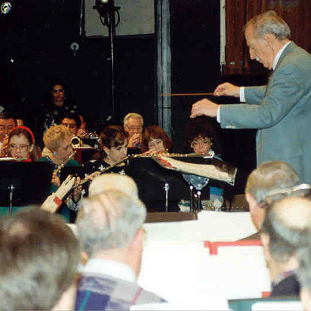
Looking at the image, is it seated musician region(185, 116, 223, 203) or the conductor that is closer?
the conductor

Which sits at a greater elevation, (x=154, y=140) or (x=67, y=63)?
(x=67, y=63)

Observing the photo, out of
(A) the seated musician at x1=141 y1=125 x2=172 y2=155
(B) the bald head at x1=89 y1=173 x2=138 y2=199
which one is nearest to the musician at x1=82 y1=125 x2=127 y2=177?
(A) the seated musician at x1=141 y1=125 x2=172 y2=155

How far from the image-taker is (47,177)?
3.51 meters

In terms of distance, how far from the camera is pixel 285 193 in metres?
1.67

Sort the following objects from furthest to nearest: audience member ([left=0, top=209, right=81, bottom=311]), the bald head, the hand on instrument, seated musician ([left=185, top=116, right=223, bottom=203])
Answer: the hand on instrument, seated musician ([left=185, top=116, right=223, bottom=203]), the bald head, audience member ([left=0, top=209, right=81, bottom=311])

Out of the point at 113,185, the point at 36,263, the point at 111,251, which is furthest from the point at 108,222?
the point at 113,185

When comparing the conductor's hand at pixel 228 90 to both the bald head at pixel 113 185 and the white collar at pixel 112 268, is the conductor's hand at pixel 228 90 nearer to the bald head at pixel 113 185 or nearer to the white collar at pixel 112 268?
the bald head at pixel 113 185

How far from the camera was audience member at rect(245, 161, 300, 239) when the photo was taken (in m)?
1.75

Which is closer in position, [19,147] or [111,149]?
[111,149]

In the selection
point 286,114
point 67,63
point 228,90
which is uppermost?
point 67,63

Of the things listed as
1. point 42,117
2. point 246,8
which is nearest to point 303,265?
point 246,8

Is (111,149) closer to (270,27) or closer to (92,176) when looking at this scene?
(92,176)

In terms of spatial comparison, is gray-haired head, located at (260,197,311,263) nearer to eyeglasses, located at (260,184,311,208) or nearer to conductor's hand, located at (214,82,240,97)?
eyeglasses, located at (260,184,311,208)

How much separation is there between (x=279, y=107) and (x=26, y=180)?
175 cm
